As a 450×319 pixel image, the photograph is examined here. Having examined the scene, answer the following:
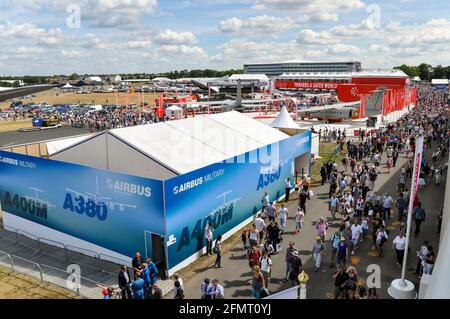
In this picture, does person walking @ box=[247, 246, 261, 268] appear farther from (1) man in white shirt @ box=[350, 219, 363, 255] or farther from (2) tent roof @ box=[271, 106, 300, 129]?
(2) tent roof @ box=[271, 106, 300, 129]

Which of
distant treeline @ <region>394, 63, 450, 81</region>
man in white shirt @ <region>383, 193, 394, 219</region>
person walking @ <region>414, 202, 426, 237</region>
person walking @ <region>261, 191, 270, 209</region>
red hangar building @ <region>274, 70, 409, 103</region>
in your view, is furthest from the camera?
distant treeline @ <region>394, 63, 450, 81</region>

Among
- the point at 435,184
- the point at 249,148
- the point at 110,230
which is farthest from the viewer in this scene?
the point at 435,184

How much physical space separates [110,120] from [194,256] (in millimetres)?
36561

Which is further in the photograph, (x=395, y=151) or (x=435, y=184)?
(x=395, y=151)

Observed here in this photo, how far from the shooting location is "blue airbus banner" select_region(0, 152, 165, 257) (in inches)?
431

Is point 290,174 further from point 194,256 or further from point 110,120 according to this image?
point 110,120

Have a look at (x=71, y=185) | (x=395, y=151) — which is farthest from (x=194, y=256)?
(x=395, y=151)

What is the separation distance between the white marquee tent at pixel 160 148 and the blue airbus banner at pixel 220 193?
63cm

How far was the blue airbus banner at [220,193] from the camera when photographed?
36.1 feet

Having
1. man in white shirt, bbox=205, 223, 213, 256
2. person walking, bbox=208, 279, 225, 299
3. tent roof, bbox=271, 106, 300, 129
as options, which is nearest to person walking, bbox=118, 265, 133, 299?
→ person walking, bbox=208, 279, 225, 299

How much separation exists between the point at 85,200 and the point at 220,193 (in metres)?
4.48

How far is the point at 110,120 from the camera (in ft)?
148

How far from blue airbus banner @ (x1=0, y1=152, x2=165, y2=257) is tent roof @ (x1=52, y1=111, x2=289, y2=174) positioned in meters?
1.44
